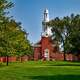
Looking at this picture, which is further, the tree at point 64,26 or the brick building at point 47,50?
the brick building at point 47,50

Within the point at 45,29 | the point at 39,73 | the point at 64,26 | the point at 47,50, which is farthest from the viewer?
the point at 45,29

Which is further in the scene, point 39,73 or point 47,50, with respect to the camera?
point 47,50

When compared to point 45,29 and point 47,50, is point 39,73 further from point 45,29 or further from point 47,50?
point 45,29

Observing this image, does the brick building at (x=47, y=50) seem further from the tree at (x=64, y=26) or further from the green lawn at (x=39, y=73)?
the green lawn at (x=39, y=73)

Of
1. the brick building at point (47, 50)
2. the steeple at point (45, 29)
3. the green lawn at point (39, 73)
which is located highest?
the steeple at point (45, 29)

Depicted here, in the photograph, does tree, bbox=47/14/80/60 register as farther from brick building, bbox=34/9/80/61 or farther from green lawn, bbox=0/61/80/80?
green lawn, bbox=0/61/80/80

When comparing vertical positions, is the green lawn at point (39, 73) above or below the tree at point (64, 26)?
below

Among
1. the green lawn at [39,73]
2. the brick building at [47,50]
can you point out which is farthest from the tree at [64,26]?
the green lawn at [39,73]

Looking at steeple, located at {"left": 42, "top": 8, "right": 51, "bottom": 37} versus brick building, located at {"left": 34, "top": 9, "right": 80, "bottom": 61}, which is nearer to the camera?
brick building, located at {"left": 34, "top": 9, "right": 80, "bottom": 61}

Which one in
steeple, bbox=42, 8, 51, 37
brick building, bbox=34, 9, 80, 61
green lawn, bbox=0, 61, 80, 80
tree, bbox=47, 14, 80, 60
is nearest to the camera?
green lawn, bbox=0, 61, 80, 80

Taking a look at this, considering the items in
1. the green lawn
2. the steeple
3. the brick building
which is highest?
the steeple

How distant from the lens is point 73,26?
115 meters

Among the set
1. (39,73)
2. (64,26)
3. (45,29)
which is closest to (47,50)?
(45,29)

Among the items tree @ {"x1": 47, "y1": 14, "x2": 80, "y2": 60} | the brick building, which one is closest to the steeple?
the brick building
